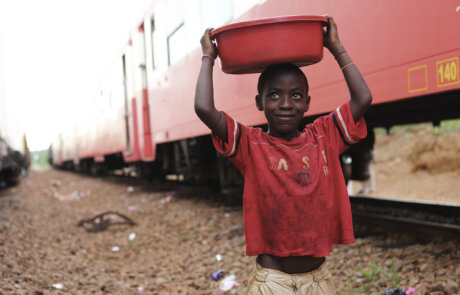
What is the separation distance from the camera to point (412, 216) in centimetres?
519

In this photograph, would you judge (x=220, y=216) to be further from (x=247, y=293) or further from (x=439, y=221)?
(x=247, y=293)

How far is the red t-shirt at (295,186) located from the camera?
1753 mm

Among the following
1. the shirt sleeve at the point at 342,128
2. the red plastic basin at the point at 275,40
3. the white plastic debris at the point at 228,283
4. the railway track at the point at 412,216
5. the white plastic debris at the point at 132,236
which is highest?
the red plastic basin at the point at 275,40

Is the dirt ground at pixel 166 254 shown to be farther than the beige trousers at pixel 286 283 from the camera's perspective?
Yes

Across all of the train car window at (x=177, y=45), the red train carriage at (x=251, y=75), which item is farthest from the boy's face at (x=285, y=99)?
the train car window at (x=177, y=45)

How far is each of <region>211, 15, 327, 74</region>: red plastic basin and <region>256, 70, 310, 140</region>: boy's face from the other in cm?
8

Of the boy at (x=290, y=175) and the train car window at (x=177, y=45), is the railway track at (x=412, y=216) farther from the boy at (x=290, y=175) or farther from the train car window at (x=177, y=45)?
the train car window at (x=177, y=45)

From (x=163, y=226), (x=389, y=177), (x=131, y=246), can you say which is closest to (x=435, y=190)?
(x=389, y=177)

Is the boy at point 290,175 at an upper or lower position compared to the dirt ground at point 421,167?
upper

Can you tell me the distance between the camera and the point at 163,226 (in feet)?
19.4

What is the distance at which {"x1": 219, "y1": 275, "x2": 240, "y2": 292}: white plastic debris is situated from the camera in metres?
3.37

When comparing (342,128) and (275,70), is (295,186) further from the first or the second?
(275,70)

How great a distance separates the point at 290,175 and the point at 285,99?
31cm

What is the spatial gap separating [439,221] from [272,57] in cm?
391
